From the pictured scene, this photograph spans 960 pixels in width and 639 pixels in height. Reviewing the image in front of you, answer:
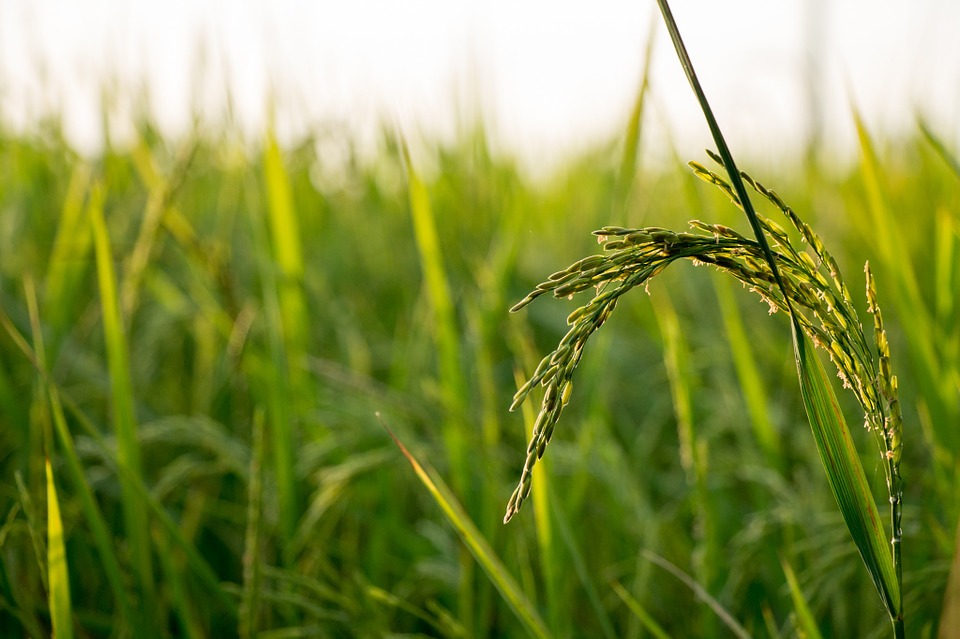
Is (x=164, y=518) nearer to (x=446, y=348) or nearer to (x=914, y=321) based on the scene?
(x=446, y=348)

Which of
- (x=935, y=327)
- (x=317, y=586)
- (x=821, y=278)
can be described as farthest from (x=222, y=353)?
(x=821, y=278)

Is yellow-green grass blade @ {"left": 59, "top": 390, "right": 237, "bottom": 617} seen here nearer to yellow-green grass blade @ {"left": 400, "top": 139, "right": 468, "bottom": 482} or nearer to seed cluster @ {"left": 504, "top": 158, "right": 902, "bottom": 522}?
yellow-green grass blade @ {"left": 400, "top": 139, "right": 468, "bottom": 482}

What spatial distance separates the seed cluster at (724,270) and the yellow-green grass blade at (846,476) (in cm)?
3

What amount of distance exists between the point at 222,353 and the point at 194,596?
708 mm

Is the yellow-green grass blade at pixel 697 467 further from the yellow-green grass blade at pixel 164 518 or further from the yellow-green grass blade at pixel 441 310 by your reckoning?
the yellow-green grass blade at pixel 164 518

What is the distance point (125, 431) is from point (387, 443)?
19.4 inches

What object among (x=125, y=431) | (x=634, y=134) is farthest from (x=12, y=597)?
(x=634, y=134)

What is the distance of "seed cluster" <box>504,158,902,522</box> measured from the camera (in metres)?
0.43

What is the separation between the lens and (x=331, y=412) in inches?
56.3

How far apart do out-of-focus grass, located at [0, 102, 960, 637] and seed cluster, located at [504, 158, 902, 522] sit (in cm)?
36

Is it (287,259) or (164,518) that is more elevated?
(287,259)

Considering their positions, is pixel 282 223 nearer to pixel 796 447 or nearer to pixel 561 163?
pixel 796 447

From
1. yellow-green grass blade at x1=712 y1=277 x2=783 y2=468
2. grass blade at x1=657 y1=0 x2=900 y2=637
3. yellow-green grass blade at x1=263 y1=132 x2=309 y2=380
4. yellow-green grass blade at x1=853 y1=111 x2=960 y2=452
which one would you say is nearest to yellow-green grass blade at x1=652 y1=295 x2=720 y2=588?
yellow-green grass blade at x1=712 y1=277 x2=783 y2=468

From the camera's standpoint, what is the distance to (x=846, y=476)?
1.81ft
